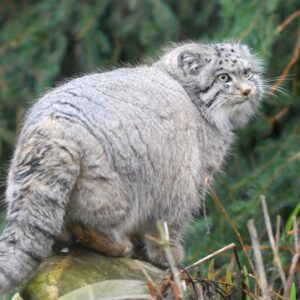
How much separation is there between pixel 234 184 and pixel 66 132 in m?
2.54

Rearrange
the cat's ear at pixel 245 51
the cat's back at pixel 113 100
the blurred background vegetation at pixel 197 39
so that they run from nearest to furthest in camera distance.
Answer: the cat's back at pixel 113 100 → the cat's ear at pixel 245 51 → the blurred background vegetation at pixel 197 39

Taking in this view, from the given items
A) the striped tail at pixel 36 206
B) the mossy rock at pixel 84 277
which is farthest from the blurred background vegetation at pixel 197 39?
the striped tail at pixel 36 206

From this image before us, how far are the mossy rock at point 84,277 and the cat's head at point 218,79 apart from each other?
1.14 metres

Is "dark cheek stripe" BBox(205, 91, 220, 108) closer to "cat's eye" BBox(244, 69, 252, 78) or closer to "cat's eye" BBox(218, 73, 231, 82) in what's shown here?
"cat's eye" BBox(218, 73, 231, 82)

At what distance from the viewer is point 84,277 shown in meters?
4.47

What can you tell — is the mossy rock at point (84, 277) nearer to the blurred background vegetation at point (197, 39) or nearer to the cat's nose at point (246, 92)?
the cat's nose at point (246, 92)

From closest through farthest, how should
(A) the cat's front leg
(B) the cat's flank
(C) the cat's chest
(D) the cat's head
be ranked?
(B) the cat's flank → (A) the cat's front leg → (C) the cat's chest → (D) the cat's head

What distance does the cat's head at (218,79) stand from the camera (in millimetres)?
5434

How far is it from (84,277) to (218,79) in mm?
1608

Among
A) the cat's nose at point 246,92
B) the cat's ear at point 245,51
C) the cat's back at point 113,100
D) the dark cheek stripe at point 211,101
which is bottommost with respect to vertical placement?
the dark cheek stripe at point 211,101

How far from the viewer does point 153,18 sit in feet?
24.2

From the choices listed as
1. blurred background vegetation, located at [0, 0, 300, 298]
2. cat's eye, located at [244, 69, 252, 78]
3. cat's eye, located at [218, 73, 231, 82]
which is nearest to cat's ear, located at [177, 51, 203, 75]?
cat's eye, located at [218, 73, 231, 82]

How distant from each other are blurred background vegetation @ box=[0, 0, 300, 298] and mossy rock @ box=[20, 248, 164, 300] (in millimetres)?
1612

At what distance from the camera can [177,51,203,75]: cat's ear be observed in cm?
553
